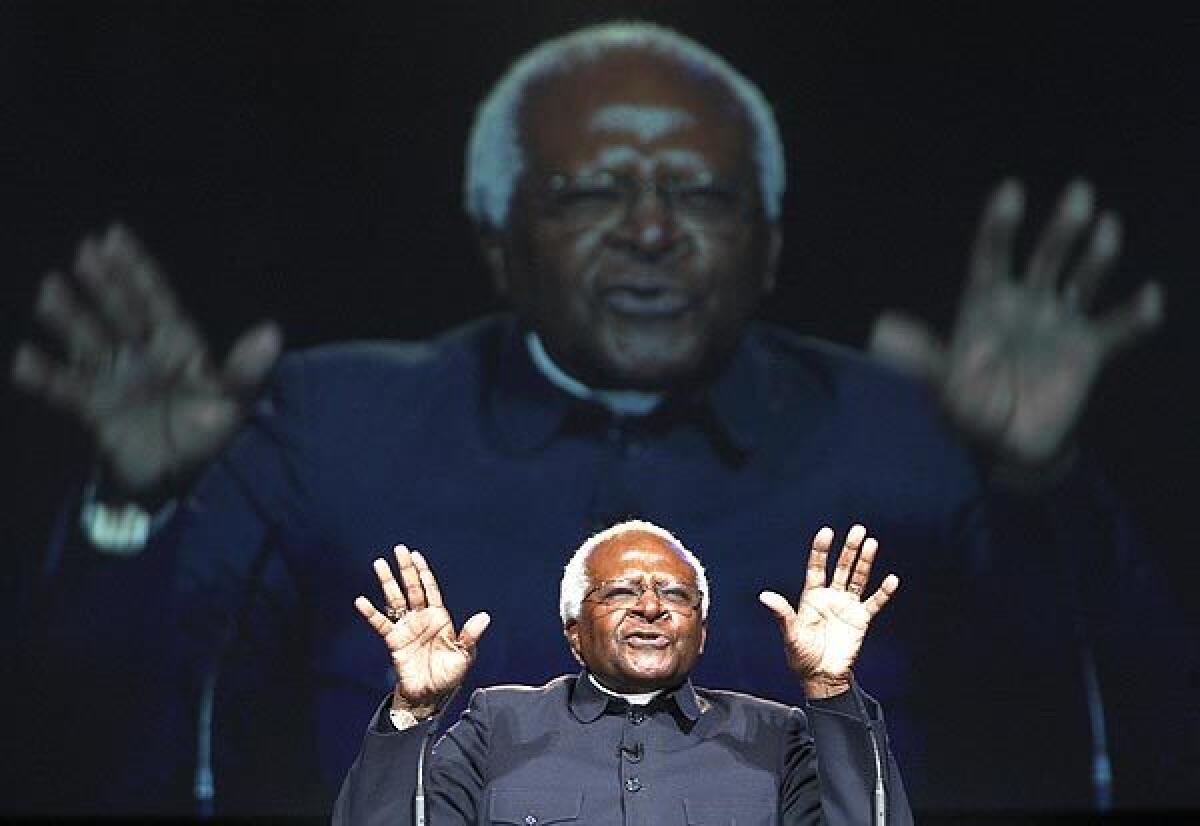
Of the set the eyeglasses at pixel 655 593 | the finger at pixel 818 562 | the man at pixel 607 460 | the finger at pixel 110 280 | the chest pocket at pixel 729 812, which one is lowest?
the chest pocket at pixel 729 812

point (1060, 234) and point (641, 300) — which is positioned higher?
point (1060, 234)

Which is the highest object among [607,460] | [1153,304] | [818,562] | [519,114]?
[519,114]

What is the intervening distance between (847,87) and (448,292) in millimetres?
1198

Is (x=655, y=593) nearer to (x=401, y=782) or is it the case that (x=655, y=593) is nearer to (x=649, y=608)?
(x=649, y=608)

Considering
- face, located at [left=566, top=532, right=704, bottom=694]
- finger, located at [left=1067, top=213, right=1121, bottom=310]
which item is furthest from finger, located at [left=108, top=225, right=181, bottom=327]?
face, located at [left=566, top=532, right=704, bottom=694]

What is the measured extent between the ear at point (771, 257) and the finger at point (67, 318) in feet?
5.84

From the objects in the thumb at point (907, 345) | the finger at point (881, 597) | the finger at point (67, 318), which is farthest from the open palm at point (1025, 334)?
the finger at point (881, 597)

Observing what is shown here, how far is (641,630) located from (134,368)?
2683 mm

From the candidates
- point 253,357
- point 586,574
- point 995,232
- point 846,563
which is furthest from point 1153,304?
point 586,574

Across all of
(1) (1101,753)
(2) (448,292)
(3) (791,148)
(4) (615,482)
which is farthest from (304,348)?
(1) (1101,753)

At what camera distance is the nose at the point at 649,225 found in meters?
5.12

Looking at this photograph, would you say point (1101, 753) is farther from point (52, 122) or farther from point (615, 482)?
point (52, 122)

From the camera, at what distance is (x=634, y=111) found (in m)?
5.18

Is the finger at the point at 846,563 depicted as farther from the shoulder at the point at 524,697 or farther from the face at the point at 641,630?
the shoulder at the point at 524,697
